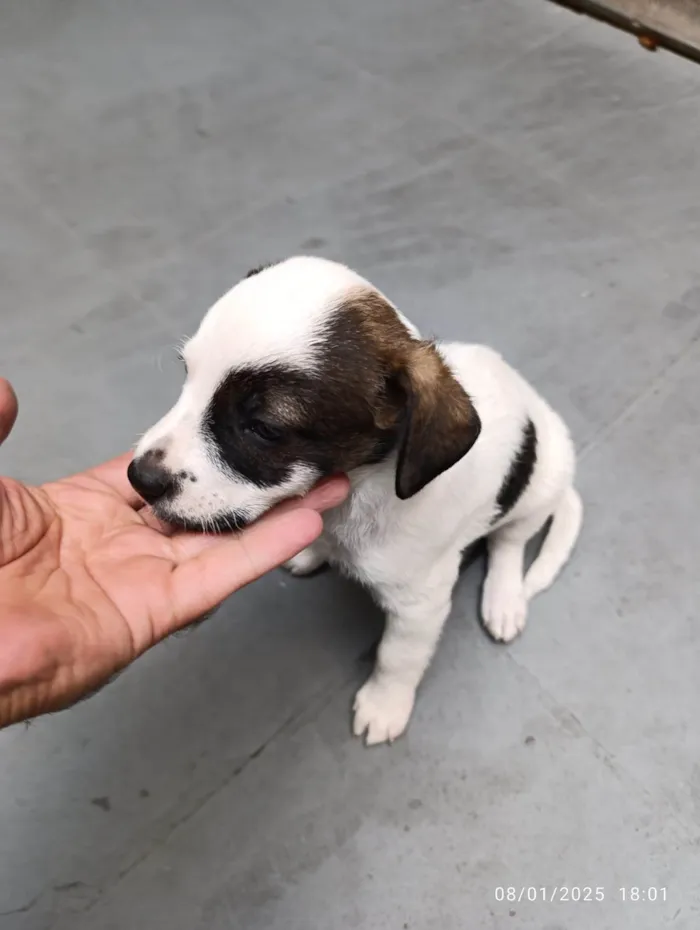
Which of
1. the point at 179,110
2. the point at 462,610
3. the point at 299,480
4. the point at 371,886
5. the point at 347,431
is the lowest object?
the point at 371,886

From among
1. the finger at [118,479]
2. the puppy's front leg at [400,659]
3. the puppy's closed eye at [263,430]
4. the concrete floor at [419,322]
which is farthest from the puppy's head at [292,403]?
the concrete floor at [419,322]

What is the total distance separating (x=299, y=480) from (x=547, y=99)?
13.3 feet

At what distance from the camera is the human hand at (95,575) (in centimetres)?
167

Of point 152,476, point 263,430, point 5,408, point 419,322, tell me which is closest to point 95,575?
point 152,476

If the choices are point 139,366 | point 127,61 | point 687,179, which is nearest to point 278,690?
point 139,366

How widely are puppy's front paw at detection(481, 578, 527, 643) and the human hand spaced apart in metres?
1.14

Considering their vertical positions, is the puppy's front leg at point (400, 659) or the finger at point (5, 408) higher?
the finger at point (5, 408)

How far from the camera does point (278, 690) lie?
2.86 m

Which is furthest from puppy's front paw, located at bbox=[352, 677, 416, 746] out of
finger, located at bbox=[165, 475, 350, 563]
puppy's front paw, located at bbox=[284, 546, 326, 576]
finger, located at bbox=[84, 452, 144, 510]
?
finger, located at bbox=[84, 452, 144, 510]

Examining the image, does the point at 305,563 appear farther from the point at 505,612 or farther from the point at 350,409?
the point at 350,409

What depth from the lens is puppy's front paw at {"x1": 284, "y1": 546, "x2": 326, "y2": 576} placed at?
299cm

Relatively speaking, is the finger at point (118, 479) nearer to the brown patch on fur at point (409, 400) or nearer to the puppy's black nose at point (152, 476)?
the puppy's black nose at point (152, 476)

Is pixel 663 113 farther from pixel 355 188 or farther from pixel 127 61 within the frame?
pixel 127 61

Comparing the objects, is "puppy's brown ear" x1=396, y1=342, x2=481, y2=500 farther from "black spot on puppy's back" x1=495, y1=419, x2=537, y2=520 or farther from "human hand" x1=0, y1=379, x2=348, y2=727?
"black spot on puppy's back" x1=495, y1=419, x2=537, y2=520
